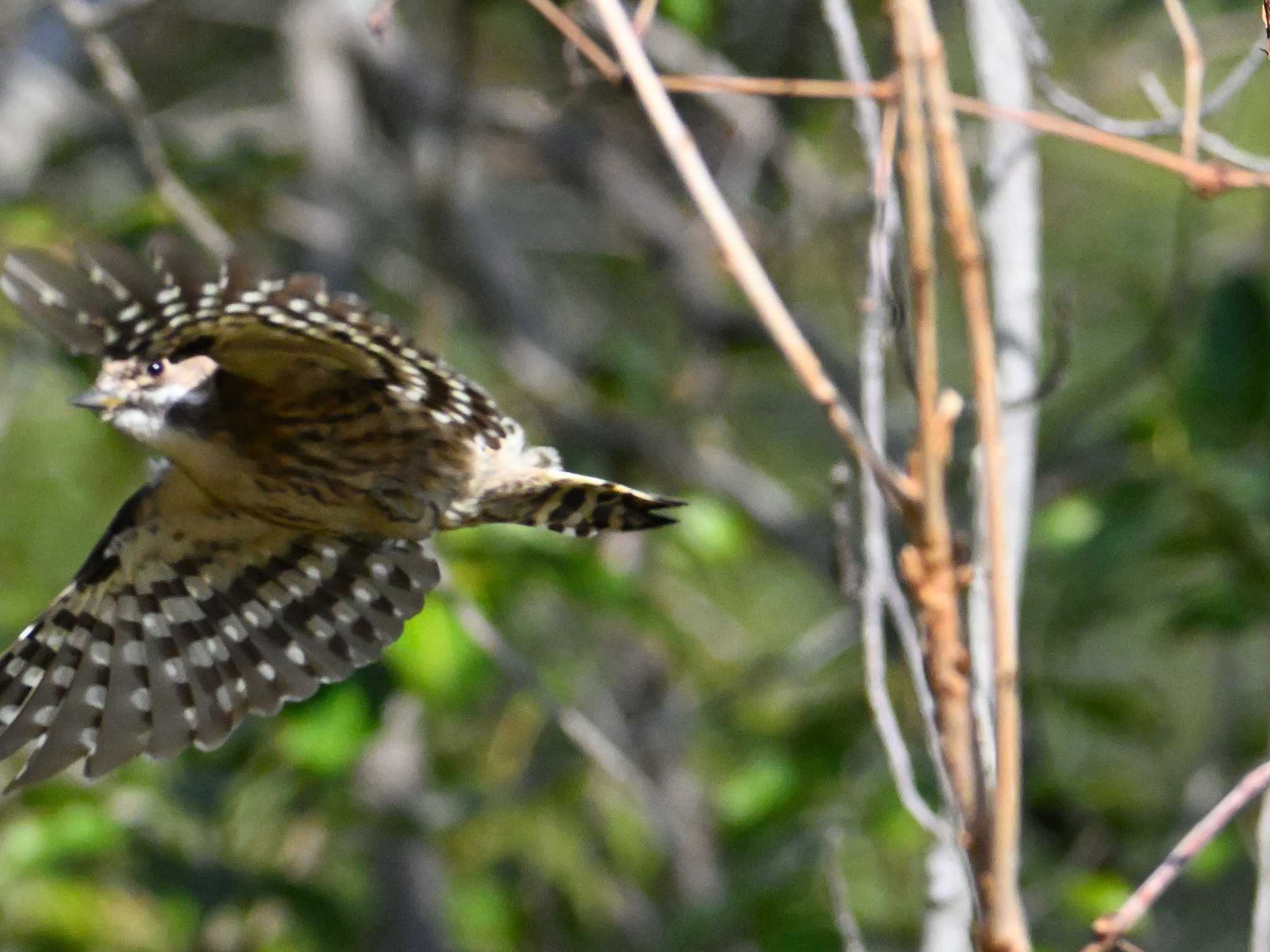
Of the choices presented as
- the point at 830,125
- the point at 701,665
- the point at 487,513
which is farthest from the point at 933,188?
the point at 701,665

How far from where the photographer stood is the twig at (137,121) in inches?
119

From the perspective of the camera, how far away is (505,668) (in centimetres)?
297

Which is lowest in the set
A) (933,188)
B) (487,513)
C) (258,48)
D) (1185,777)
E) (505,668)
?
(505,668)

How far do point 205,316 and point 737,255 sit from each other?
131cm

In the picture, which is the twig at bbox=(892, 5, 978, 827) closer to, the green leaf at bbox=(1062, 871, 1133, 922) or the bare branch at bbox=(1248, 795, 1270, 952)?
the bare branch at bbox=(1248, 795, 1270, 952)

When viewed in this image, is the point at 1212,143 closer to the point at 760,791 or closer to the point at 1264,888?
the point at 1264,888

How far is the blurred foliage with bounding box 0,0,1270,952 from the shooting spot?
3.52m

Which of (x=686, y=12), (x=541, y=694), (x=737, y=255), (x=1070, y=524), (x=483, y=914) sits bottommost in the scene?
(x=737, y=255)

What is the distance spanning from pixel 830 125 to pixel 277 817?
2479 mm

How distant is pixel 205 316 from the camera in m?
2.44

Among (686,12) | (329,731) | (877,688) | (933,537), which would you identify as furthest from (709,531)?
(933,537)

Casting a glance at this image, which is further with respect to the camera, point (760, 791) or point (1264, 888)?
point (760, 791)

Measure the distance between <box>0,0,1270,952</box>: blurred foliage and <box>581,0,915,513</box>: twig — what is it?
49.3 inches

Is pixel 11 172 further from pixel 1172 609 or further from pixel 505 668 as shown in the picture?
pixel 1172 609
